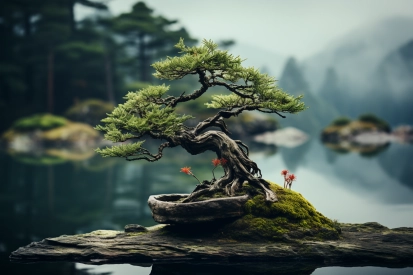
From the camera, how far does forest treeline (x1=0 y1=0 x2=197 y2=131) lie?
32438 mm

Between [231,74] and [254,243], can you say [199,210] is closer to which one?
[254,243]

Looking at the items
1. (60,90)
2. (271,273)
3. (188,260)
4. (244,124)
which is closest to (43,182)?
(188,260)

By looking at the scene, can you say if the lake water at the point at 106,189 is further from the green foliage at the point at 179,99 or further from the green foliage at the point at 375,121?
the green foliage at the point at 375,121

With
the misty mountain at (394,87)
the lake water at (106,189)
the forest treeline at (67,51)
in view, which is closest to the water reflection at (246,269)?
the lake water at (106,189)

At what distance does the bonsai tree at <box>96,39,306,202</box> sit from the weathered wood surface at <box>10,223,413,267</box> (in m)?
0.73

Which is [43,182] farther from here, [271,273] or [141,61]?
[141,61]

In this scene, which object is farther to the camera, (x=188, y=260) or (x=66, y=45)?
(x=66, y=45)

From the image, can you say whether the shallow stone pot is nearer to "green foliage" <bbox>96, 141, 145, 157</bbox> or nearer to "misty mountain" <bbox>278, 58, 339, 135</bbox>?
"green foliage" <bbox>96, 141, 145, 157</bbox>

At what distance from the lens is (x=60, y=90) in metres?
35.0

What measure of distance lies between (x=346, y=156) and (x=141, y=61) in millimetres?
22530

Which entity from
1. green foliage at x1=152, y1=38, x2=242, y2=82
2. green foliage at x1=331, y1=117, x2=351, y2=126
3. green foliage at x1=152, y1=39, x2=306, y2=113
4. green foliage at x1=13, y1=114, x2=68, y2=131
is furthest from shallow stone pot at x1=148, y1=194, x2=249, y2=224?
green foliage at x1=331, y1=117, x2=351, y2=126

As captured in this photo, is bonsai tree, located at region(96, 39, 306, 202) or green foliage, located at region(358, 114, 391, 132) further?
green foliage, located at region(358, 114, 391, 132)

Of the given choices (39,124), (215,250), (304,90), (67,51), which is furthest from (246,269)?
(304,90)

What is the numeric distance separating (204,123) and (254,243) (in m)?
1.93
